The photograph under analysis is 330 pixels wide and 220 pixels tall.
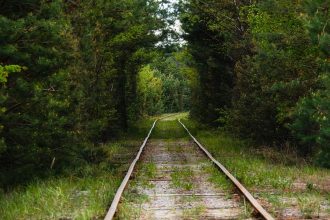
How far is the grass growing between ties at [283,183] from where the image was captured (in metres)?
8.51

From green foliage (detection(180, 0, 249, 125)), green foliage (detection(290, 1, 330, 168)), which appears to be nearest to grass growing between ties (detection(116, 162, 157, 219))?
green foliage (detection(290, 1, 330, 168))

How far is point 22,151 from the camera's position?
12258mm

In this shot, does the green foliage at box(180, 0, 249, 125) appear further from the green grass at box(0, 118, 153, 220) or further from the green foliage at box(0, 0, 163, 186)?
the green grass at box(0, 118, 153, 220)

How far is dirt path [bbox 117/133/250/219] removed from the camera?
8.17m

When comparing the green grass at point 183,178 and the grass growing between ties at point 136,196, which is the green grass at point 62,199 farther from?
the green grass at point 183,178

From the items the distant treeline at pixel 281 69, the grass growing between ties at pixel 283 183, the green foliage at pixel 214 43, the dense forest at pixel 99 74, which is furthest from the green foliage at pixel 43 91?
the green foliage at pixel 214 43

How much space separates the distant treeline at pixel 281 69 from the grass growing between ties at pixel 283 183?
761 mm

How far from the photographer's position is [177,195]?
396 inches

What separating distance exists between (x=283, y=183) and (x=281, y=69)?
6.18m

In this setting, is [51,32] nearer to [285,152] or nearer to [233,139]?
[285,152]

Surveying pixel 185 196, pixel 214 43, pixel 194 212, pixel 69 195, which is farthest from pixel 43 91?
pixel 214 43

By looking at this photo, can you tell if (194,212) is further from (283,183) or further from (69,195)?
(283,183)

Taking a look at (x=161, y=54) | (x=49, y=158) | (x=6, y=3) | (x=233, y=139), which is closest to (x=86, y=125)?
(x=49, y=158)

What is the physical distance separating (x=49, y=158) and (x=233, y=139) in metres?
14.1
